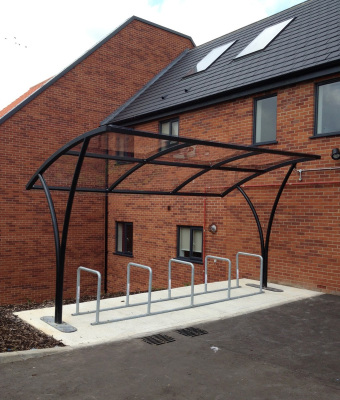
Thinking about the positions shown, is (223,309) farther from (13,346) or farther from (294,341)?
(13,346)

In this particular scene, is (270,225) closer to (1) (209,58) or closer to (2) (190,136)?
(2) (190,136)

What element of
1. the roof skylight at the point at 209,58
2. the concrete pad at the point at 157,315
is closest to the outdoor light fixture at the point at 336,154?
the concrete pad at the point at 157,315

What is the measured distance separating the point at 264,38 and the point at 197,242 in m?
6.04

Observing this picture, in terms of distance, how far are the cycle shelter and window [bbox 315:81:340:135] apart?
109 cm

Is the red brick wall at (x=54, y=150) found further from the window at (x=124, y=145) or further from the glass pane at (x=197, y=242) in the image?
the window at (x=124, y=145)

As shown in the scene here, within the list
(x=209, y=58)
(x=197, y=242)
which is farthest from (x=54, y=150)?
(x=209, y=58)

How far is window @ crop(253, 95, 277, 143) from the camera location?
30.2ft

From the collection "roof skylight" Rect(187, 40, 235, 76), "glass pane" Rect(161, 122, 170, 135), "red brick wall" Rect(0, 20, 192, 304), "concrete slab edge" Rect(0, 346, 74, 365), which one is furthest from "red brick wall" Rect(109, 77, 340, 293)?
"concrete slab edge" Rect(0, 346, 74, 365)

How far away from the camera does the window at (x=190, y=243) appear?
35.6 feet

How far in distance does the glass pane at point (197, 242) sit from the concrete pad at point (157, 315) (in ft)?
7.17

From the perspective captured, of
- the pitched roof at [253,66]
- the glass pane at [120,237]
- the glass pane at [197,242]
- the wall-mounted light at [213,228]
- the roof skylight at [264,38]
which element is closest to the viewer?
the pitched roof at [253,66]

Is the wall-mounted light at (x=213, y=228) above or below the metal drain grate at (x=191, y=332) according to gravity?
above

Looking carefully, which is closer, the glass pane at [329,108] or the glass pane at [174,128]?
the glass pane at [329,108]

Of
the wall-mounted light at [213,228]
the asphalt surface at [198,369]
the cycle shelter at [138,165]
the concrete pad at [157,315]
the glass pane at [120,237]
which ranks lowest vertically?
the concrete pad at [157,315]
